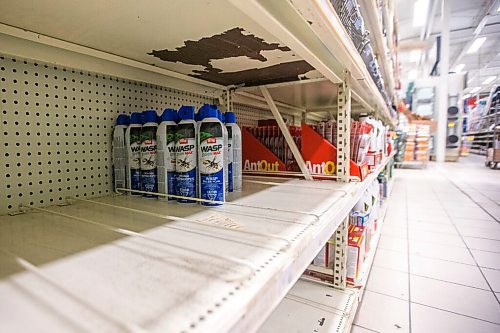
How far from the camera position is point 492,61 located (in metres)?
9.88

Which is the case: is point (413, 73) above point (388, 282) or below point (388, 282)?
above

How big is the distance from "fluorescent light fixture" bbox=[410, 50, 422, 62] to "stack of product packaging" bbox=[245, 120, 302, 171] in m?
11.7

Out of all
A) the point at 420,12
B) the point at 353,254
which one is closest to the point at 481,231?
the point at 353,254

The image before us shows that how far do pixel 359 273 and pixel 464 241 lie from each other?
4.69 feet

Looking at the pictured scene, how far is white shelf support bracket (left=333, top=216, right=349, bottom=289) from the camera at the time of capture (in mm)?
1306

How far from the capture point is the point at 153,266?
43 cm

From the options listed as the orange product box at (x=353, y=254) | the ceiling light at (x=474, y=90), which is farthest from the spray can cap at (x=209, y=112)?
the ceiling light at (x=474, y=90)

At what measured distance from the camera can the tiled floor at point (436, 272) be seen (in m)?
1.28

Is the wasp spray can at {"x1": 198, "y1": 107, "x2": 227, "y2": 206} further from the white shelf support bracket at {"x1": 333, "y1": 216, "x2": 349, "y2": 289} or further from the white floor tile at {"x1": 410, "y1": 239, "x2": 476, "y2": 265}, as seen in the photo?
the white floor tile at {"x1": 410, "y1": 239, "x2": 476, "y2": 265}

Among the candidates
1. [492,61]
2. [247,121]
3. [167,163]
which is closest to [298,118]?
[247,121]

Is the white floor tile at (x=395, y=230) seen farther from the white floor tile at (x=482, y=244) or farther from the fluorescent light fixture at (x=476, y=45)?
the fluorescent light fixture at (x=476, y=45)

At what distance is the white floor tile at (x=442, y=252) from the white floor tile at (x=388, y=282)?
1.41ft

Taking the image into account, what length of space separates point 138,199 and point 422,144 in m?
8.17

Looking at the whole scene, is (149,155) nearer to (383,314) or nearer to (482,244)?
(383,314)
